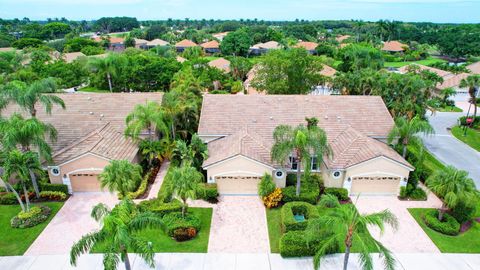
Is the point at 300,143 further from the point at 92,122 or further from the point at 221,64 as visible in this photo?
the point at 221,64

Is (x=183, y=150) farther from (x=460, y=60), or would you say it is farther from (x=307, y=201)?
(x=460, y=60)

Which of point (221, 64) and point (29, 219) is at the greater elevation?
point (221, 64)

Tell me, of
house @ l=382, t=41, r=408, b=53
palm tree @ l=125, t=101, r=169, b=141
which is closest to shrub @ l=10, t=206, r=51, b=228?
palm tree @ l=125, t=101, r=169, b=141

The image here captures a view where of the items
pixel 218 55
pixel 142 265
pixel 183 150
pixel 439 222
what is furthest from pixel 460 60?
pixel 142 265

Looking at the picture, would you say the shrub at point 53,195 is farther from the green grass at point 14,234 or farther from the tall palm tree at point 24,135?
the green grass at point 14,234

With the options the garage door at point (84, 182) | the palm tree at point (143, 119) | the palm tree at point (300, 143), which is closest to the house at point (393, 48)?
the palm tree at point (300, 143)

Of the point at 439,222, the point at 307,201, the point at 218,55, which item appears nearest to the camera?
the point at 439,222

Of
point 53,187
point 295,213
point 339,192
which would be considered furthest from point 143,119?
point 339,192
